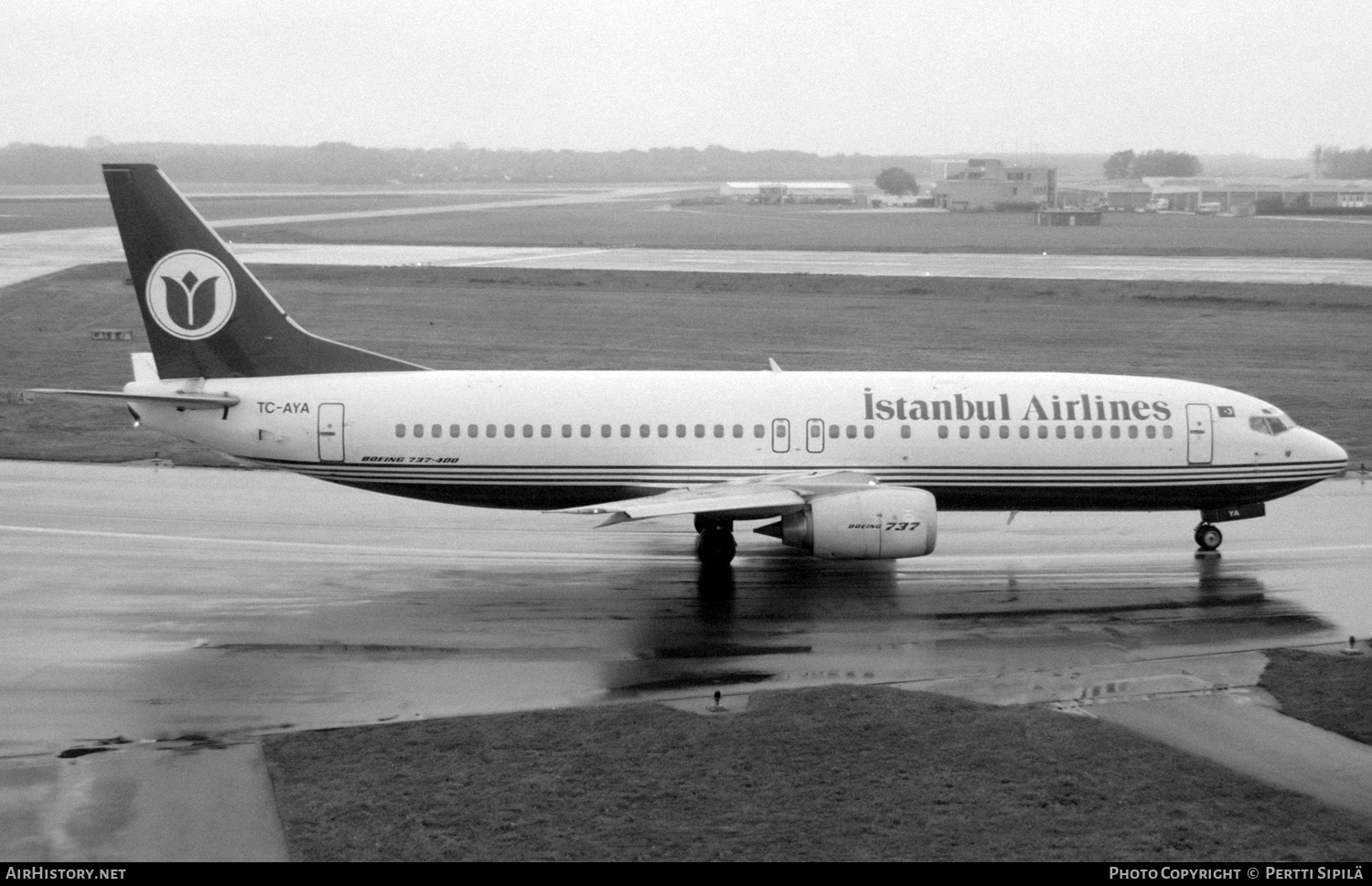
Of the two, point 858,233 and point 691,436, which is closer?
point 691,436

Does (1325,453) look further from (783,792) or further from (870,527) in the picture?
(783,792)

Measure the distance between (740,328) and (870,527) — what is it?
37834mm

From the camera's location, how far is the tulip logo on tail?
90.4ft

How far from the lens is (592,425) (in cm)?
2748

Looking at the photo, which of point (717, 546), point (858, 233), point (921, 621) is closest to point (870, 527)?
point (921, 621)

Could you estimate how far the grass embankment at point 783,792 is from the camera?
1459 cm

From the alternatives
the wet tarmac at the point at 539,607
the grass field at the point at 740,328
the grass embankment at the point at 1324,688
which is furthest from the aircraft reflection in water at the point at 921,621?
the grass field at the point at 740,328

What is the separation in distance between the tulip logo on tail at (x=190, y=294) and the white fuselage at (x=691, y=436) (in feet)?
3.72

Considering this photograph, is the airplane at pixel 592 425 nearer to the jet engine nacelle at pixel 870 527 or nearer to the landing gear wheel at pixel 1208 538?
the landing gear wheel at pixel 1208 538

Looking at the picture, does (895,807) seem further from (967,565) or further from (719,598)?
(967,565)

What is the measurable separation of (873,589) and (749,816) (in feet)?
37.2

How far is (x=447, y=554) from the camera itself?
28500mm

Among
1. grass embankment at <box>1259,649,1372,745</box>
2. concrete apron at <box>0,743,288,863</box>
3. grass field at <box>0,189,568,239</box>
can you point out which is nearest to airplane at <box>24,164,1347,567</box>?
grass embankment at <box>1259,649,1372,745</box>

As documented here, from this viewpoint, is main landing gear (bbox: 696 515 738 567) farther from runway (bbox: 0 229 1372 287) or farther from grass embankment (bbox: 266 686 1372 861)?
runway (bbox: 0 229 1372 287)
